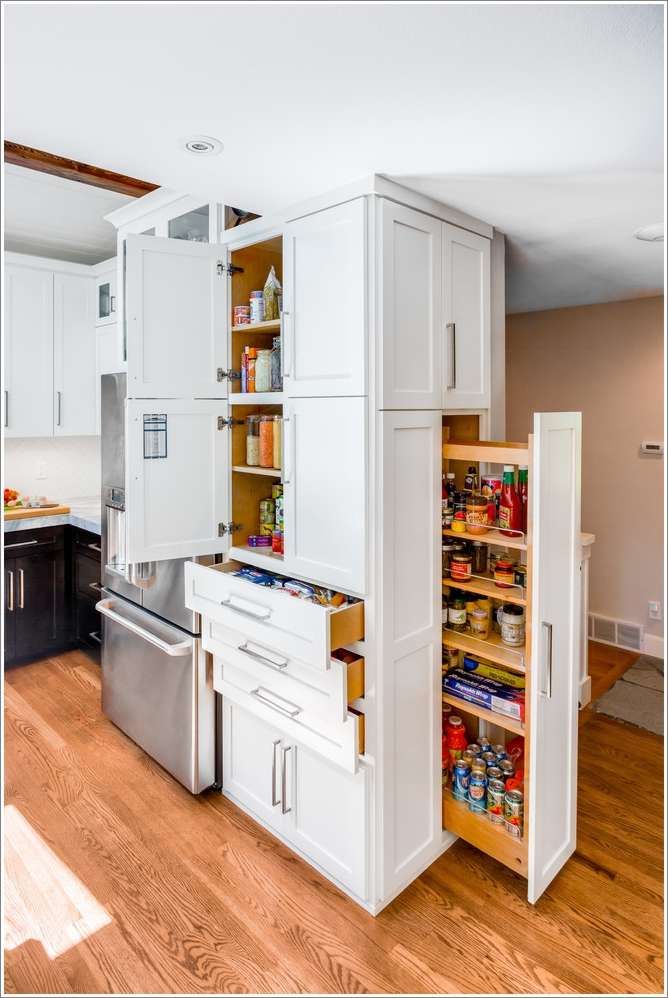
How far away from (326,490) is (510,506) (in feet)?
2.02

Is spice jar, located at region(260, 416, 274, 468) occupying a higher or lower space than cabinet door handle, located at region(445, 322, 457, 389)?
lower

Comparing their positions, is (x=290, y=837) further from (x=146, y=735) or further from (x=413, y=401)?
(x=413, y=401)

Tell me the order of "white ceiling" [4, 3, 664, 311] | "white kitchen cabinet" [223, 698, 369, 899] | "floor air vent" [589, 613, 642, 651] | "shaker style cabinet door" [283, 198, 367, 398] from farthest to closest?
"floor air vent" [589, 613, 642, 651]
"white kitchen cabinet" [223, 698, 369, 899]
"shaker style cabinet door" [283, 198, 367, 398]
"white ceiling" [4, 3, 664, 311]

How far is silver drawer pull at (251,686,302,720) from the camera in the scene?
1992 mm

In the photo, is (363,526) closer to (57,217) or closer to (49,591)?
(57,217)

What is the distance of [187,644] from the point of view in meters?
2.38

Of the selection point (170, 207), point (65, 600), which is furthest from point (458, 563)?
point (65, 600)

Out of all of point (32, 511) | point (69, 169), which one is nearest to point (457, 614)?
point (69, 169)

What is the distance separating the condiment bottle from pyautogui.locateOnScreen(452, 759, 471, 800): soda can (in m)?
0.85

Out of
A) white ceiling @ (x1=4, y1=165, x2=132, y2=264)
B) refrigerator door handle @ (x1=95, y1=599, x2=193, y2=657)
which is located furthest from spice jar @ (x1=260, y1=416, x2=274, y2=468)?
white ceiling @ (x1=4, y1=165, x2=132, y2=264)

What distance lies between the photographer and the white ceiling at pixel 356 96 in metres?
1.05

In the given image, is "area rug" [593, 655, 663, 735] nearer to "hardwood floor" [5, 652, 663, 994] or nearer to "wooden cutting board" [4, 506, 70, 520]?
"hardwood floor" [5, 652, 663, 994]

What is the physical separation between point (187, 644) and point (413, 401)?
1288 millimetres

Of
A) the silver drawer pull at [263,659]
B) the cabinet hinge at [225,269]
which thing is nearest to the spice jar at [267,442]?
the cabinet hinge at [225,269]
